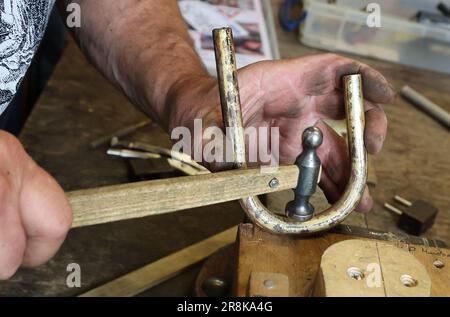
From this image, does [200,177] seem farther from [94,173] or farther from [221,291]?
[94,173]

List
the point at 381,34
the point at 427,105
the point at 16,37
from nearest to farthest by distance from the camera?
1. the point at 16,37
2. the point at 427,105
3. the point at 381,34

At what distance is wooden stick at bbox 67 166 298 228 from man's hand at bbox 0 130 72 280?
0.05 ft

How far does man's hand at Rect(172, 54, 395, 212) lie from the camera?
31.9 inches

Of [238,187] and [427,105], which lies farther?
[427,105]

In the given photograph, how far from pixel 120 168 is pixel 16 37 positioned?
1.07 feet

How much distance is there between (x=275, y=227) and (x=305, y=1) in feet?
3.78

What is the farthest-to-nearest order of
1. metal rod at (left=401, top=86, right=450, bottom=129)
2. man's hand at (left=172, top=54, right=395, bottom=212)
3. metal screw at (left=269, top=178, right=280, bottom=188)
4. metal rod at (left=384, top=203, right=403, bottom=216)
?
metal rod at (left=401, top=86, right=450, bottom=129)
metal rod at (left=384, top=203, right=403, bottom=216)
man's hand at (left=172, top=54, right=395, bottom=212)
metal screw at (left=269, top=178, right=280, bottom=188)

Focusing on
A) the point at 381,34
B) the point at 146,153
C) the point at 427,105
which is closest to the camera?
the point at 146,153

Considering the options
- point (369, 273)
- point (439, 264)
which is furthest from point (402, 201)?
point (369, 273)

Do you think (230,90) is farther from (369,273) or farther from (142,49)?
(142,49)

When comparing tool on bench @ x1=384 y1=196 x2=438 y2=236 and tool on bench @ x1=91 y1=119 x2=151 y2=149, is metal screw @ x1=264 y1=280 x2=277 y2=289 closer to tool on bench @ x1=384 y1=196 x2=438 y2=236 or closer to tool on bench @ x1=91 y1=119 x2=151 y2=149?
tool on bench @ x1=384 y1=196 x2=438 y2=236

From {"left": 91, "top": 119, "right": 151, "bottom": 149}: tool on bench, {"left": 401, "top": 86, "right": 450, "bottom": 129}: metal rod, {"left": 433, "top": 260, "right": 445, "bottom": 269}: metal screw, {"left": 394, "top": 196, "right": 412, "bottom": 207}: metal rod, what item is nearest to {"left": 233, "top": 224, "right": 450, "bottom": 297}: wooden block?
{"left": 433, "top": 260, "right": 445, "bottom": 269}: metal screw

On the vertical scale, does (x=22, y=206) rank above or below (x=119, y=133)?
above

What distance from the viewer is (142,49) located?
1.01 m
